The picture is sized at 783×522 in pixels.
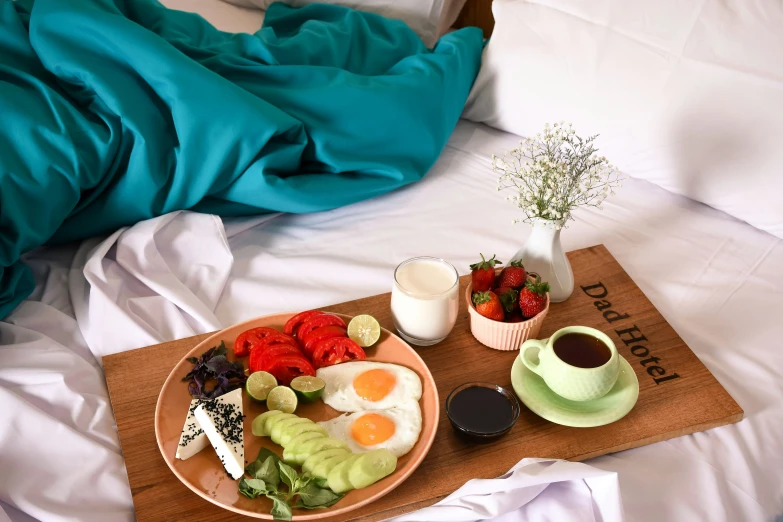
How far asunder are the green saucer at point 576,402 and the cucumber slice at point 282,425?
34 cm

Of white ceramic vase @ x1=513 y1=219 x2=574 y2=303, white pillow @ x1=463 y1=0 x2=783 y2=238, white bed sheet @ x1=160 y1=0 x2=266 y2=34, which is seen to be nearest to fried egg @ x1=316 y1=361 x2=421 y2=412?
white ceramic vase @ x1=513 y1=219 x2=574 y2=303

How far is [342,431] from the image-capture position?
1.06m

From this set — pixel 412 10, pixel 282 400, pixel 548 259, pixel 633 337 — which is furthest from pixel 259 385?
pixel 412 10

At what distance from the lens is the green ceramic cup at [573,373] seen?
107cm

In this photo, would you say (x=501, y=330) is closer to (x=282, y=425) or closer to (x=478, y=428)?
(x=478, y=428)

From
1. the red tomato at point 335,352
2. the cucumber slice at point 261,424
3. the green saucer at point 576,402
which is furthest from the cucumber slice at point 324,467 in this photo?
the green saucer at point 576,402

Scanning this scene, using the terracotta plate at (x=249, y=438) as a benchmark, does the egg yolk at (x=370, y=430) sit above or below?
above

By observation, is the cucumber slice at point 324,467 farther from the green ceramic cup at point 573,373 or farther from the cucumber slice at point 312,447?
the green ceramic cup at point 573,373

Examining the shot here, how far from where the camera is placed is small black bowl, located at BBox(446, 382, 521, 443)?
3.45 ft

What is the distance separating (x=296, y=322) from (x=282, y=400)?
18cm

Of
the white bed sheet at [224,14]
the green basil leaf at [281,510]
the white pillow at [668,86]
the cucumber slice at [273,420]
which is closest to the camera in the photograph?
the green basil leaf at [281,510]

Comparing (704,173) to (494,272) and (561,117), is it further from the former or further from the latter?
(494,272)

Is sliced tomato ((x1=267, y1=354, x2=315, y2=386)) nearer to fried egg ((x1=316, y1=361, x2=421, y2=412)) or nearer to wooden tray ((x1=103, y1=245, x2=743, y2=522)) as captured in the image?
fried egg ((x1=316, y1=361, x2=421, y2=412))

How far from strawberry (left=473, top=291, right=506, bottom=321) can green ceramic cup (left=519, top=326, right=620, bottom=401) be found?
0.30 feet
